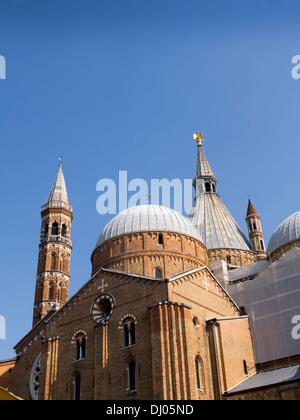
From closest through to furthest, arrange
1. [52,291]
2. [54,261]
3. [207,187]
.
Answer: [52,291], [54,261], [207,187]

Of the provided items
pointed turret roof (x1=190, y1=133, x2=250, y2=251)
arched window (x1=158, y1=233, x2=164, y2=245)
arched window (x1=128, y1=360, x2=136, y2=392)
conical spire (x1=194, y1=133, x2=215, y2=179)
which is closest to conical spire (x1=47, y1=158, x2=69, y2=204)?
pointed turret roof (x1=190, y1=133, x2=250, y2=251)

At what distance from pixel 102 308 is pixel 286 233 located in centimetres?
1706

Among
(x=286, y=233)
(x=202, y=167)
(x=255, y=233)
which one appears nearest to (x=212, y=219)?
(x=255, y=233)

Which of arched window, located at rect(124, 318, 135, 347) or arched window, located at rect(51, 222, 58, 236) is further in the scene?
arched window, located at rect(51, 222, 58, 236)

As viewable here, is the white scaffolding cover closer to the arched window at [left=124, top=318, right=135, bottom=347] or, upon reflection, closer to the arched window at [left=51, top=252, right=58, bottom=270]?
the arched window at [left=124, top=318, right=135, bottom=347]

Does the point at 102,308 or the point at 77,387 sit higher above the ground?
the point at 102,308

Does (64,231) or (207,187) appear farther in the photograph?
(207,187)

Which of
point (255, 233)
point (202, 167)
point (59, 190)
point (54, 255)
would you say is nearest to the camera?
point (255, 233)

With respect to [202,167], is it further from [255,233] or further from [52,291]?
[52,291]

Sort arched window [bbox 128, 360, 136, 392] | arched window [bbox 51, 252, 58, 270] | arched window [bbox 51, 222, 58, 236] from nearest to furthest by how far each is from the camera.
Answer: arched window [bbox 128, 360, 136, 392] < arched window [bbox 51, 252, 58, 270] < arched window [bbox 51, 222, 58, 236]

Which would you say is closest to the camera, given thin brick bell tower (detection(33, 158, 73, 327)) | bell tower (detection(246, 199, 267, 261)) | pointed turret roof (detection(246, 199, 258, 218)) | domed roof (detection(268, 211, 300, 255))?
domed roof (detection(268, 211, 300, 255))

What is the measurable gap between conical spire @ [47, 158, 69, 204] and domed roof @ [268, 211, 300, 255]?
25.6 m

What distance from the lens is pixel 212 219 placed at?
156 feet

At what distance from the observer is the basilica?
75.0 ft
